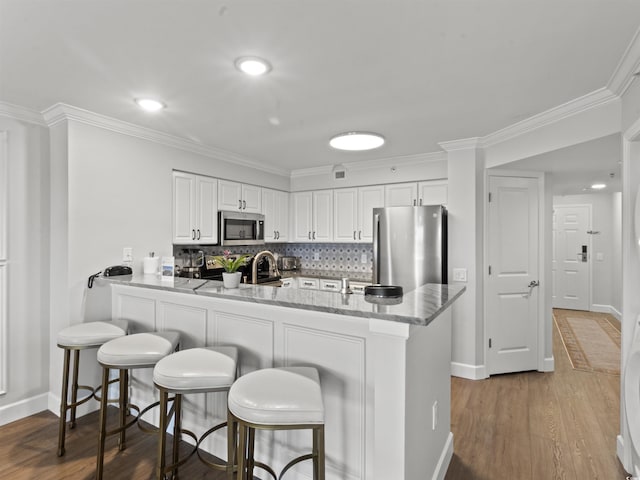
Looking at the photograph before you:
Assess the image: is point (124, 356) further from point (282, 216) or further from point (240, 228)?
point (282, 216)

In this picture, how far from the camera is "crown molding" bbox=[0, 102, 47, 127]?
2592 mm

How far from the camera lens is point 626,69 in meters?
1.97

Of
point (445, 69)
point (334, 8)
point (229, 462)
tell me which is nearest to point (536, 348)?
point (445, 69)

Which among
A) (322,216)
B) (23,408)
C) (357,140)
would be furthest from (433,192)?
(23,408)

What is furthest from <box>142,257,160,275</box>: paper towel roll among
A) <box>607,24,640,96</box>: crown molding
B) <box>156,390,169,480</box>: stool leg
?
<box>607,24,640,96</box>: crown molding

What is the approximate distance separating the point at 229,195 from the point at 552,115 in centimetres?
325

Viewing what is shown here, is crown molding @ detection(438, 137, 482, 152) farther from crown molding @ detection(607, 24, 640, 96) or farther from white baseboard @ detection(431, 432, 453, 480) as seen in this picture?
white baseboard @ detection(431, 432, 453, 480)

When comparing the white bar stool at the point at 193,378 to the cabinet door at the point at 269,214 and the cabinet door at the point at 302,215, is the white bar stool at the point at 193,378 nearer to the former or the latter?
the cabinet door at the point at 269,214

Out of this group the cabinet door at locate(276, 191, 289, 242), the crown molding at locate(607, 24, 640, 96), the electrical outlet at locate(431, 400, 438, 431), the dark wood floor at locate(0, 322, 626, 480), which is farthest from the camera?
the cabinet door at locate(276, 191, 289, 242)

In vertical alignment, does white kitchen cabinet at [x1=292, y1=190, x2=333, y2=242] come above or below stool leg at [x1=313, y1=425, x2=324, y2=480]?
above

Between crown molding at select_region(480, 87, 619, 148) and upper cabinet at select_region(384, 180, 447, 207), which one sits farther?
upper cabinet at select_region(384, 180, 447, 207)

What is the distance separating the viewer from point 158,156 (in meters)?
3.31

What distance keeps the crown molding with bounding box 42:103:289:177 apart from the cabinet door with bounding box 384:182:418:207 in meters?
1.81

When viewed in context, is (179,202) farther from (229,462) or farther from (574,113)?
(574,113)
